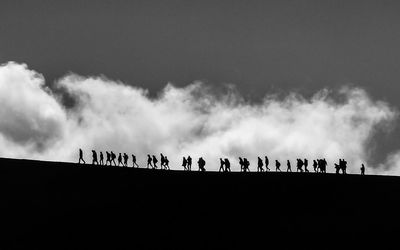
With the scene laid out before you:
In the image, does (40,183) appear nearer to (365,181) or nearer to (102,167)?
(102,167)

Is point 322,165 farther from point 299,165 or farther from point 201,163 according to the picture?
point 201,163

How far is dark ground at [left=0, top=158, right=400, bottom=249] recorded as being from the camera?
4294 centimetres

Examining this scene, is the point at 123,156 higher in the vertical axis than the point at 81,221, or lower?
higher

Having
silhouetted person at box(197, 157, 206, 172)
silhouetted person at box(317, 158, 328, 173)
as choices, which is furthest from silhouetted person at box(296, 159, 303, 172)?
silhouetted person at box(197, 157, 206, 172)

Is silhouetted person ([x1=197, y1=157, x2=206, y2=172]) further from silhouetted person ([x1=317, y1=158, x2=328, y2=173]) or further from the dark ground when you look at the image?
silhouetted person ([x1=317, y1=158, x2=328, y2=173])

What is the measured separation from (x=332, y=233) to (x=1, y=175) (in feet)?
64.3

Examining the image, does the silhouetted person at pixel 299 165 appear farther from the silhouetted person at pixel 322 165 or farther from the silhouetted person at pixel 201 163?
the silhouetted person at pixel 201 163

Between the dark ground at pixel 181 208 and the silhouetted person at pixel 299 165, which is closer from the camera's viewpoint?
the dark ground at pixel 181 208

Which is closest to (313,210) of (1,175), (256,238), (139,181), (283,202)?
(283,202)

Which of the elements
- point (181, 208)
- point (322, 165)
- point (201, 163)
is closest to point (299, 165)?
point (322, 165)

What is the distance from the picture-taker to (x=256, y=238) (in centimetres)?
4397

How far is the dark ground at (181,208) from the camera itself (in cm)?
4294

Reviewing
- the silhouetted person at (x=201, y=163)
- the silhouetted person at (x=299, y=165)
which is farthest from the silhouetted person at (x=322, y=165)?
the silhouetted person at (x=201, y=163)

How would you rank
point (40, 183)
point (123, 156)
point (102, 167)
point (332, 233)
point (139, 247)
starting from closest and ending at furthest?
point (139, 247) < point (332, 233) < point (40, 183) < point (102, 167) < point (123, 156)
